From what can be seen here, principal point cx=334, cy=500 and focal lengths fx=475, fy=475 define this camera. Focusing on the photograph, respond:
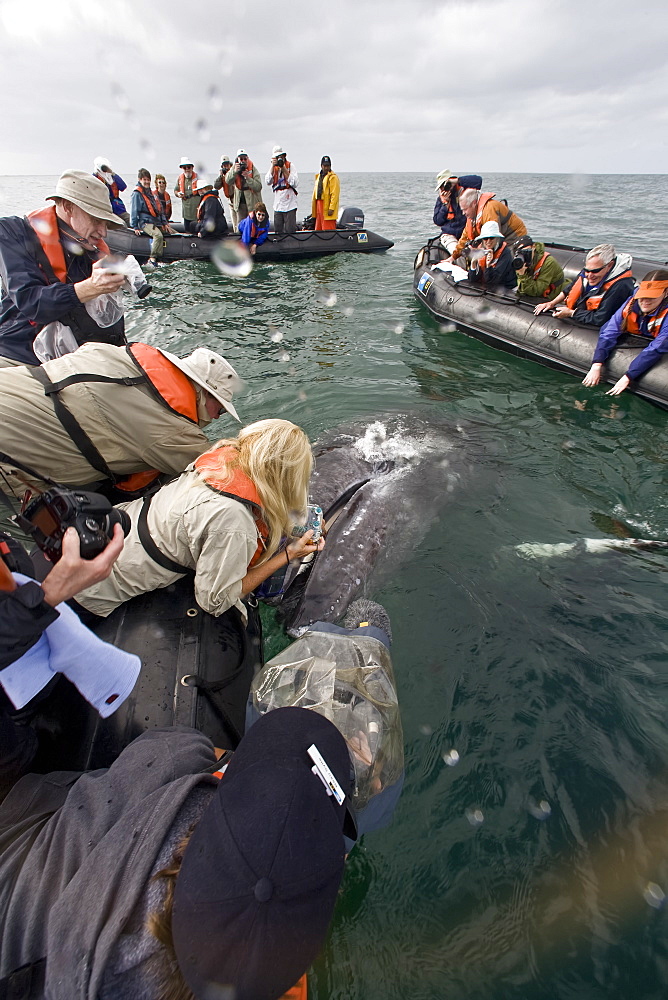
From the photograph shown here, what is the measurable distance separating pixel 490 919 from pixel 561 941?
391 mm

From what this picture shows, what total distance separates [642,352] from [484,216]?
20.2 ft

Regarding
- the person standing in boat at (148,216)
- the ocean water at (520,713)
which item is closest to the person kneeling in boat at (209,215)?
the person standing in boat at (148,216)

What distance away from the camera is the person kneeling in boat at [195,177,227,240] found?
18500 millimetres

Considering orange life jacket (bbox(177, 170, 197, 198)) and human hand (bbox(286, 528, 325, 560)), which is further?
orange life jacket (bbox(177, 170, 197, 198))

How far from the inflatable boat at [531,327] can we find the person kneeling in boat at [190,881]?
32.0 feet

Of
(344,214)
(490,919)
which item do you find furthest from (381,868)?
(344,214)

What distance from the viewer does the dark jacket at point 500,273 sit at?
12.1 m

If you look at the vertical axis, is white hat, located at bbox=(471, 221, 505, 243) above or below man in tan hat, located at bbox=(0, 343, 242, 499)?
above

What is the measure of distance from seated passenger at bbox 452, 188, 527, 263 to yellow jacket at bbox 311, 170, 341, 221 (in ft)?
27.7

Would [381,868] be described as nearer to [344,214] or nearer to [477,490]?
[477,490]

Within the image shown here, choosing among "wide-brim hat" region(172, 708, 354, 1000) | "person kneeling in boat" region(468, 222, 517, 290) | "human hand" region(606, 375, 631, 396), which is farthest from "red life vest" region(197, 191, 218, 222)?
"wide-brim hat" region(172, 708, 354, 1000)

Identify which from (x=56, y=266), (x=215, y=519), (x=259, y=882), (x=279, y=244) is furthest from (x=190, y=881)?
(x=279, y=244)

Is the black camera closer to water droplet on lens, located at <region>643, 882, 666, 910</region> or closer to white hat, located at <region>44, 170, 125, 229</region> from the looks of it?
white hat, located at <region>44, 170, 125, 229</region>

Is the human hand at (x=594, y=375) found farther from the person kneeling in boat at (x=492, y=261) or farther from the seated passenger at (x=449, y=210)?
the seated passenger at (x=449, y=210)
